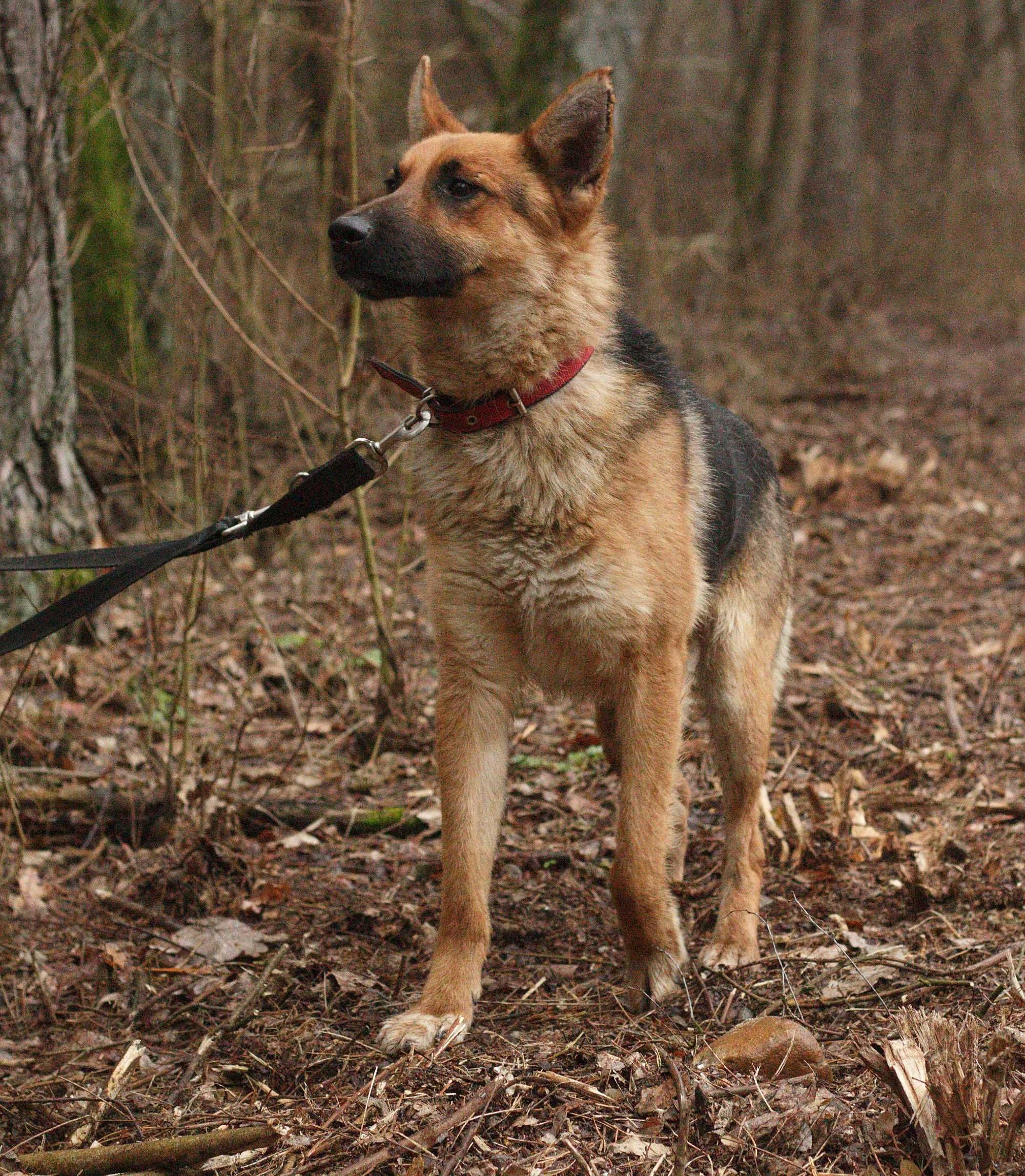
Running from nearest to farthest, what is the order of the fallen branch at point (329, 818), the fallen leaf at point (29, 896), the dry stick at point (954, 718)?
the fallen leaf at point (29, 896) < the fallen branch at point (329, 818) < the dry stick at point (954, 718)

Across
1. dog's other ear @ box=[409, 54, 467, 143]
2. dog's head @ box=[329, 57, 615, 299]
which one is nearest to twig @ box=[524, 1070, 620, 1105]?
dog's head @ box=[329, 57, 615, 299]

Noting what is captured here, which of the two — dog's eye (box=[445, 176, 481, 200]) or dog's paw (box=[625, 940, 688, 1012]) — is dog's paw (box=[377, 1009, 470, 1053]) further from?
dog's eye (box=[445, 176, 481, 200])

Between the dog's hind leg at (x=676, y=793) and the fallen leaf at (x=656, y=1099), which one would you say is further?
the dog's hind leg at (x=676, y=793)

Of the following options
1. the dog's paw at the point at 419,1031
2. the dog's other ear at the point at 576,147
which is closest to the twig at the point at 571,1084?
the dog's paw at the point at 419,1031

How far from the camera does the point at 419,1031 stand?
10.3 ft

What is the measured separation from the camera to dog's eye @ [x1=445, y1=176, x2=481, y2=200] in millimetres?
3412

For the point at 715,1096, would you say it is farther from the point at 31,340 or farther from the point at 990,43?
the point at 990,43

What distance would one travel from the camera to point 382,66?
38.1 ft

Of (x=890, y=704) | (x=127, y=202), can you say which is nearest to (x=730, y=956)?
(x=890, y=704)

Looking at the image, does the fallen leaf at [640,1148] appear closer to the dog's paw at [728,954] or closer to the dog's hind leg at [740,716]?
the dog's paw at [728,954]

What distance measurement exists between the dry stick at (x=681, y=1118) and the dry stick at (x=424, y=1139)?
407 millimetres

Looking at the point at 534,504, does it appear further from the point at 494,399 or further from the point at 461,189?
the point at 461,189

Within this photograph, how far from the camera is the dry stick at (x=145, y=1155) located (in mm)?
2549

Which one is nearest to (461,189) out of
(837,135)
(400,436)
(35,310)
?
(400,436)
